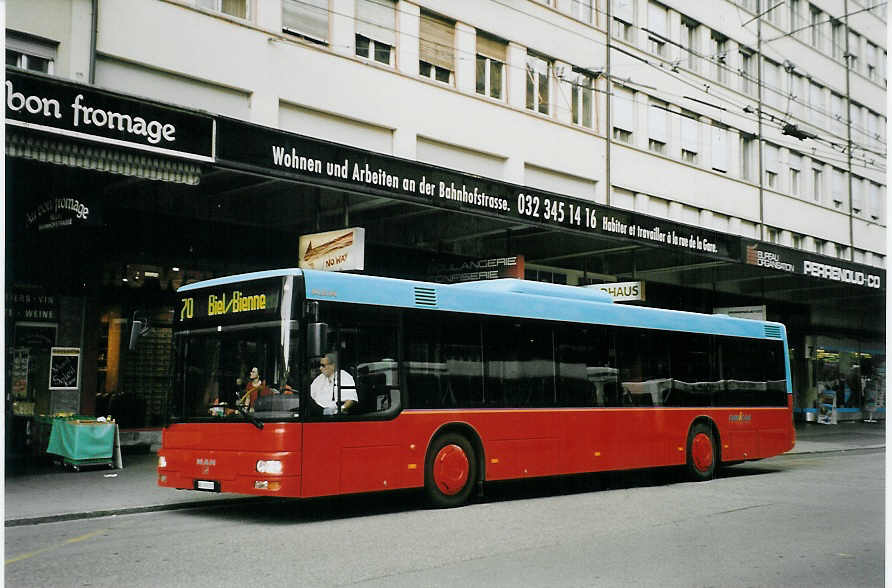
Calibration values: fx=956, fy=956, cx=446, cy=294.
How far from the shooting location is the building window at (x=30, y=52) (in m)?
15.3

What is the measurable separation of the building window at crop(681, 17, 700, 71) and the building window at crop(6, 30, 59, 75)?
70.4 feet

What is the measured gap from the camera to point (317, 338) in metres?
9.87

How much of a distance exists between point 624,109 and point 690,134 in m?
3.99

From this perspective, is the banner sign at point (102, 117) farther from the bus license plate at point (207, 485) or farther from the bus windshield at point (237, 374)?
the bus license plate at point (207, 485)

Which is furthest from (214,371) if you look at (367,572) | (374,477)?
(367,572)

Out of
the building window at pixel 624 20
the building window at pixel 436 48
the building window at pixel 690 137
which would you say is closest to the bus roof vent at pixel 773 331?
the building window at pixel 436 48

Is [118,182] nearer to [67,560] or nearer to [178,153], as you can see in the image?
[178,153]

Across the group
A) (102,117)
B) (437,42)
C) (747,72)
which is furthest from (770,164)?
(102,117)

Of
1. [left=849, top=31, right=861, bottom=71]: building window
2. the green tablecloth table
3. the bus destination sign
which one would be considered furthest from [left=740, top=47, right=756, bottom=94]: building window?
the bus destination sign

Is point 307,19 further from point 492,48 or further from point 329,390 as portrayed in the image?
point 329,390

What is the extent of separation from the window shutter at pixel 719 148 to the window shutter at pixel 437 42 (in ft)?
42.5

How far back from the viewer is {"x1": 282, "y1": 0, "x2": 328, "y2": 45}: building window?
1944 cm

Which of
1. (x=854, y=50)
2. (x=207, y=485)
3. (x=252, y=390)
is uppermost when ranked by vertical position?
(x=854, y=50)

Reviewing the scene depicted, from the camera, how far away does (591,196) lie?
1052 inches
